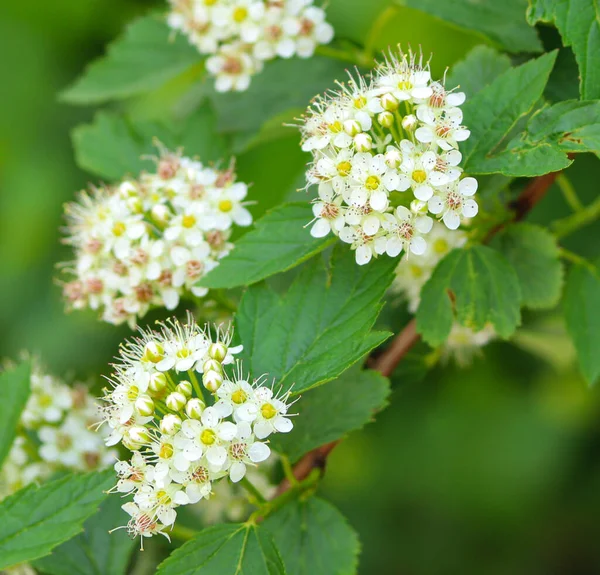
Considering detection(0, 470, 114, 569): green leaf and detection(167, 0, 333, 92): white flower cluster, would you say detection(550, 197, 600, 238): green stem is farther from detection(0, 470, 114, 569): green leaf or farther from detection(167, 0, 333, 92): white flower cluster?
detection(0, 470, 114, 569): green leaf

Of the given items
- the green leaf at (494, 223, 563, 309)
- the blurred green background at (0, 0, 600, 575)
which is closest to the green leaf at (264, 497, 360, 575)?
the green leaf at (494, 223, 563, 309)

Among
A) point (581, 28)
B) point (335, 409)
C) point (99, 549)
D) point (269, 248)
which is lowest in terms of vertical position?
point (99, 549)

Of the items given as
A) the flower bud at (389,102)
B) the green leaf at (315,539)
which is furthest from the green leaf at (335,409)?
the flower bud at (389,102)

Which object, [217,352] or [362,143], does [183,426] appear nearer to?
[217,352]

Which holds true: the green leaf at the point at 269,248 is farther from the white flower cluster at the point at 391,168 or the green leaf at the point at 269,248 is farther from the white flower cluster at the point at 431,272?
the white flower cluster at the point at 431,272

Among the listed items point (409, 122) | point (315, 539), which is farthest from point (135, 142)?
point (315, 539)
